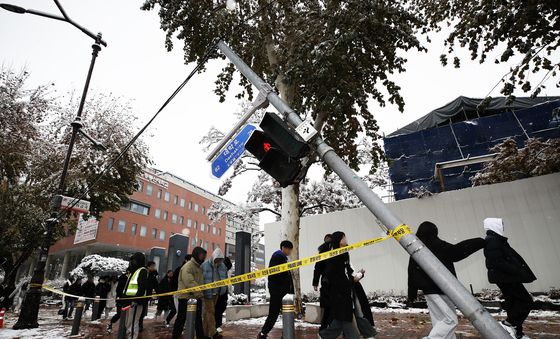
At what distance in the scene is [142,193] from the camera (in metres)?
45.8

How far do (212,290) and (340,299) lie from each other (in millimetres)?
3073

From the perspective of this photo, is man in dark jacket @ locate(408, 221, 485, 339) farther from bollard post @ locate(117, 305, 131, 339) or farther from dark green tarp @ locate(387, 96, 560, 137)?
dark green tarp @ locate(387, 96, 560, 137)

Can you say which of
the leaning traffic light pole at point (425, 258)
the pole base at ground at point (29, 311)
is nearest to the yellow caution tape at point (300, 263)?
the leaning traffic light pole at point (425, 258)

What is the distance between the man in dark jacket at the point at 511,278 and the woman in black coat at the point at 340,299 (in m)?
2.27

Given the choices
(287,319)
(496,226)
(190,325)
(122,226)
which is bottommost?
(190,325)

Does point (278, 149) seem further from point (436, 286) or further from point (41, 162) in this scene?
point (41, 162)

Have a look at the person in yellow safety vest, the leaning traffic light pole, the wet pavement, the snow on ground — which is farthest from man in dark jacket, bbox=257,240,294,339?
the snow on ground

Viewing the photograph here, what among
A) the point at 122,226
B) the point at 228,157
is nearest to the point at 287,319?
the point at 228,157

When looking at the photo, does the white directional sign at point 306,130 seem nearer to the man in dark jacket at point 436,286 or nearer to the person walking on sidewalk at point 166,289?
the man in dark jacket at point 436,286

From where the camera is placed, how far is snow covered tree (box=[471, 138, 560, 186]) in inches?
443

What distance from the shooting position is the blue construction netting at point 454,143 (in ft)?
56.7

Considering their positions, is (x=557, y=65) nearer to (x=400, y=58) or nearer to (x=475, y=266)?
(x=400, y=58)

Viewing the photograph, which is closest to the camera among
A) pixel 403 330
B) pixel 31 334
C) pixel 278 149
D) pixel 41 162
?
pixel 278 149

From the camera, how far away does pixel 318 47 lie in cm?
795
